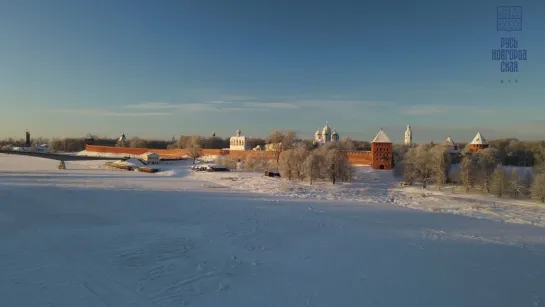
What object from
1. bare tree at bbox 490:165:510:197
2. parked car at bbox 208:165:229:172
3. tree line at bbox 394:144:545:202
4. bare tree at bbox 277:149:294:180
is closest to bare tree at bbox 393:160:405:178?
tree line at bbox 394:144:545:202

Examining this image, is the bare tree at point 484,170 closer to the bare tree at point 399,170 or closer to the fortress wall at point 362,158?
the bare tree at point 399,170

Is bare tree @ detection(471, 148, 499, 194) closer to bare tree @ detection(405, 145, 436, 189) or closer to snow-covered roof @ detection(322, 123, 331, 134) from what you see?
bare tree @ detection(405, 145, 436, 189)

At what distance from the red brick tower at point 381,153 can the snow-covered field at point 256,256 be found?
20.8 m

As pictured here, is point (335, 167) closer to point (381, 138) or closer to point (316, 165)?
Answer: point (316, 165)

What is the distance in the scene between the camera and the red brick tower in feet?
117

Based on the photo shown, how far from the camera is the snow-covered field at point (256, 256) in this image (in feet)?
19.7

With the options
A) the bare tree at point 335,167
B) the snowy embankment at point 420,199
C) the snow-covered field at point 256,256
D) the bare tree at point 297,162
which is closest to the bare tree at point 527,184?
the snowy embankment at point 420,199

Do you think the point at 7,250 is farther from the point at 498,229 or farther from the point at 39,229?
the point at 498,229

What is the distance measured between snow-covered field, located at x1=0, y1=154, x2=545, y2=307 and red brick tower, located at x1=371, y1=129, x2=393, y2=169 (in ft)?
68.2

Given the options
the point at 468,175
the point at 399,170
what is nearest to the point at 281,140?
the point at 399,170

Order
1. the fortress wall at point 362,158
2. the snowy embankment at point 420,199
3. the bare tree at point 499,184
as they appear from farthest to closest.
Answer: the fortress wall at point 362,158
the bare tree at point 499,184
the snowy embankment at point 420,199

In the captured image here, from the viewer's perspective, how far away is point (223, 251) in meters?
8.27

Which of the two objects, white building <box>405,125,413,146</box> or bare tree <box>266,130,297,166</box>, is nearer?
bare tree <box>266,130,297,166</box>

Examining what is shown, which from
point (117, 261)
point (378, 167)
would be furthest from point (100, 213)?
point (378, 167)
